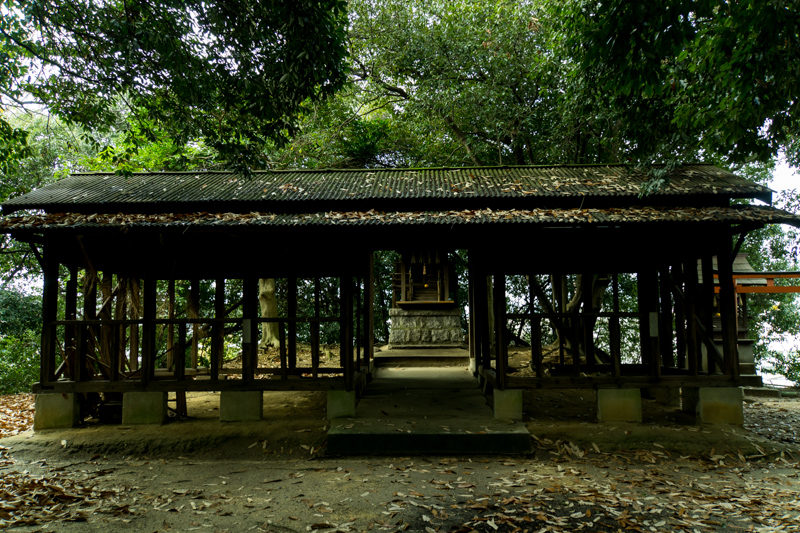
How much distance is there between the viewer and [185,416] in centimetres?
902

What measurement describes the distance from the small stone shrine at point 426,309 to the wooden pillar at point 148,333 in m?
8.49

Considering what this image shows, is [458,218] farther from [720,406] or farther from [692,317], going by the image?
[720,406]

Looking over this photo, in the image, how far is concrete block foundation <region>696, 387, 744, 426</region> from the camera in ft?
27.4

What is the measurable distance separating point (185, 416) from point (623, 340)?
24914 mm

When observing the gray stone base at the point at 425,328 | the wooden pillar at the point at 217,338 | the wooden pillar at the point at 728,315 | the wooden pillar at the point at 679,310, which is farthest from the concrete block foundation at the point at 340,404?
the gray stone base at the point at 425,328

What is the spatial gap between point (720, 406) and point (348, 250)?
6947 millimetres

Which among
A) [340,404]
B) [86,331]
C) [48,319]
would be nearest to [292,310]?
[340,404]

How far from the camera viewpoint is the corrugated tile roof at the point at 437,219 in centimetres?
758

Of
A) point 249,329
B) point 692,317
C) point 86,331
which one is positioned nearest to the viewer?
point 86,331

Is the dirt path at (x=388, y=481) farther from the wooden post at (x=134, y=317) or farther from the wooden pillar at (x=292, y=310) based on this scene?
the wooden post at (x=134, y=317)

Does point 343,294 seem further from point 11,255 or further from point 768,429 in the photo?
point 11,255

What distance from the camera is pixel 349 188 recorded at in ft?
34.1

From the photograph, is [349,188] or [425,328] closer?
[349,188]

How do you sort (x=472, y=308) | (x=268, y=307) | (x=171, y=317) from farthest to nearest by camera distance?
1. (x=268, y=307)
2. (x=472, y=308)
3. (x=171, y=317)
